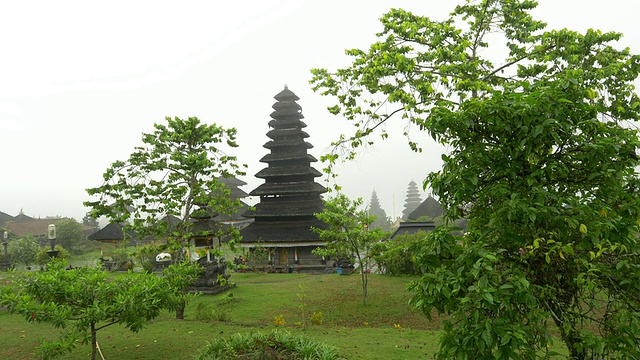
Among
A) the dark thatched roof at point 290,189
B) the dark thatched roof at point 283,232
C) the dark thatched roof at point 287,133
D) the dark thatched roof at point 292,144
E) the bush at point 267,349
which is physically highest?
the dark thatched roof at point 287,133

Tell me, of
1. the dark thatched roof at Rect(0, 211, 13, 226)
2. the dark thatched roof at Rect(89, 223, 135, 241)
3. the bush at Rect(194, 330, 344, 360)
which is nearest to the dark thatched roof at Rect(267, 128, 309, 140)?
the dark thatched roof at Rect(89, 223, 135, 241)

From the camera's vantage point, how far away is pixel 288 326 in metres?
10.5

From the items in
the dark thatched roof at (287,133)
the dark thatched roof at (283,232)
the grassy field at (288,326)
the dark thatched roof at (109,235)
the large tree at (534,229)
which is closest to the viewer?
the large tree at (534,229)

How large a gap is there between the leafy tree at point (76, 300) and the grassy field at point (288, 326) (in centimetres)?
202

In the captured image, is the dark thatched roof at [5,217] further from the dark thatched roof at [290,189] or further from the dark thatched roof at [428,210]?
the dark thatched roof at [428,210]

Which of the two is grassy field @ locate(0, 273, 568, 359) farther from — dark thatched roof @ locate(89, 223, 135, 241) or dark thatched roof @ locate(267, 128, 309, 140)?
dark thatched roof @ locate(89, 223, 135, 241)

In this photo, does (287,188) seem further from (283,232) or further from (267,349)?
(267,349)

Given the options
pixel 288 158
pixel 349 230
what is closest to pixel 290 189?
pixel 288 158

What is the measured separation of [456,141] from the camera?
4.25 meters

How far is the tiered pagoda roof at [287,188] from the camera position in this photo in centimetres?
2806

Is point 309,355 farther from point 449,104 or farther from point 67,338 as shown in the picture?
point 449,104

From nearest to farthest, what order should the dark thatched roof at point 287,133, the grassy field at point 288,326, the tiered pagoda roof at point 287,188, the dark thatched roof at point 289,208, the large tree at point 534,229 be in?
the large tree at point 534,229, the grassy field at point 288,326, the tiered pagoda roof at point 287,188, the dark thatched roof at point 289,208, the dark thatched roof at point 287,133

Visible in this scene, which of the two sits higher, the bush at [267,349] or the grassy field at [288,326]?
the bush at [267,349]

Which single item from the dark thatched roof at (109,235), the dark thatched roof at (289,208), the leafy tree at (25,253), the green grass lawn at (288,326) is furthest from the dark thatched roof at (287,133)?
the leafy tree at (25,253)
